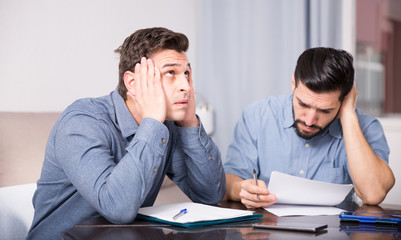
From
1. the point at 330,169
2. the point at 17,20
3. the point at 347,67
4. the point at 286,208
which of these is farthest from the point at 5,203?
the point at 347,67

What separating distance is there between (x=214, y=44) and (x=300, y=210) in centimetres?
225

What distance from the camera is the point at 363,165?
165 cm

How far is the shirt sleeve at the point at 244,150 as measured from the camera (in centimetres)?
183

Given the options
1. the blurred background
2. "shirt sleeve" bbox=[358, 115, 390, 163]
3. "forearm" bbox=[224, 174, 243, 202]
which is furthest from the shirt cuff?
the blurred background

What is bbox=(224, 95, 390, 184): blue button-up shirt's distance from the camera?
1.82 meters

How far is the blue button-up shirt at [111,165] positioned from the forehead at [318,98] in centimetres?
44

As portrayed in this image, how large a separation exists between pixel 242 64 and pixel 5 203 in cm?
197

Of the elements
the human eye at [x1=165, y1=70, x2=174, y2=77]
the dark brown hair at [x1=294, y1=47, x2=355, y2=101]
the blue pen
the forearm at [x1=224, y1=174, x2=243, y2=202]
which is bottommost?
the forearm at [x1=224, y1=174, x2=243, y2=202]

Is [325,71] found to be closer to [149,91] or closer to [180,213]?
[149,91]

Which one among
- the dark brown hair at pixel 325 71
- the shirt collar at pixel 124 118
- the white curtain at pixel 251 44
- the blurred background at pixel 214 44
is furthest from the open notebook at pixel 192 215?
the white curtain at pixel 251 44

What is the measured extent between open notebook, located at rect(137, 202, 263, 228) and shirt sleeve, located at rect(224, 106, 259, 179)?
21.9 inches

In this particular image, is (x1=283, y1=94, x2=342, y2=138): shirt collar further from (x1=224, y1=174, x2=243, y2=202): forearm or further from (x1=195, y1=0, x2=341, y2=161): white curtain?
(x1=195, y1=0, x2=341, y2=161): white curtain

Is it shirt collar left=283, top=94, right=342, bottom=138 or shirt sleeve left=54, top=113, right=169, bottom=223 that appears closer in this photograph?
shirt sleeve left=54, top=113, right=169, bottom=223

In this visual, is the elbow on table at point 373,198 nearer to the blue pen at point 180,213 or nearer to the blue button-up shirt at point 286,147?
the blue button-up shirt at point 286,147
